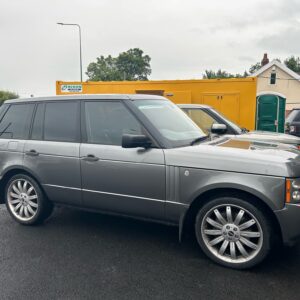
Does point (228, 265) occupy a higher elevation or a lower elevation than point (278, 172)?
lower

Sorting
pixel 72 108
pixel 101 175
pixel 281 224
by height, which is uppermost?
pixel 72 108

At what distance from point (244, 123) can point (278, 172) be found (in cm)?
733

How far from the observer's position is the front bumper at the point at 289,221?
322 centimetres

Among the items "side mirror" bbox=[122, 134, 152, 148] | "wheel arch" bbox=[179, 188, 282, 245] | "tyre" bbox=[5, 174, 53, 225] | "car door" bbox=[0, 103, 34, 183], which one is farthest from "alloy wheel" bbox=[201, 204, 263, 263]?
"car door" bbox=[0, 103, 34, 183]

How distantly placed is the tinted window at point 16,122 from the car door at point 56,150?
156mm

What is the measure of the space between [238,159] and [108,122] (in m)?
1.64

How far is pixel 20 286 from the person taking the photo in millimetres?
3232

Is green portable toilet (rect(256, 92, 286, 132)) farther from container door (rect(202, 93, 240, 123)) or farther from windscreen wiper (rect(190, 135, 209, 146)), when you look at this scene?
windscreen wiper (rect(190, 135, 209, 146))

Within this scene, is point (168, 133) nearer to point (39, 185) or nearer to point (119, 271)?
point (119, 271)

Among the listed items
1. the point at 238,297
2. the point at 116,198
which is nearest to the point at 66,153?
the point at 116,198

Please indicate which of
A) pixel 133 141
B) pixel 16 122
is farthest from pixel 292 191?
pixel 16 122

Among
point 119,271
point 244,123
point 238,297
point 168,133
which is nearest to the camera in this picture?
point 238,297

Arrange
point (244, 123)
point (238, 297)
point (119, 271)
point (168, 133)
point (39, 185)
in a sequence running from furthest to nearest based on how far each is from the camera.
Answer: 1. point (244, 123)
2. point (39, 185)
3. point (168, 133)
4. point (119, 271)
5. point (238, 297)

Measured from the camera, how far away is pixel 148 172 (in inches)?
151
